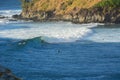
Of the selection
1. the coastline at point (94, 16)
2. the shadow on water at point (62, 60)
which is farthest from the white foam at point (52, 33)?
the coastline at point (94, 16)

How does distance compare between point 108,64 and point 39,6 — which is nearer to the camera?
point 108,64

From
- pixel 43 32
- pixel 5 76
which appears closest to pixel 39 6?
pixel 43 32

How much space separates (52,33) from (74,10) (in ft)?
85.1

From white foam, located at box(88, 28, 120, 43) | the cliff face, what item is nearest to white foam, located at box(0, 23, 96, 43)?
white foam, located at box(88, 28, 120, 43)

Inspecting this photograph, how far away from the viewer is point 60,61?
57312 millimetres

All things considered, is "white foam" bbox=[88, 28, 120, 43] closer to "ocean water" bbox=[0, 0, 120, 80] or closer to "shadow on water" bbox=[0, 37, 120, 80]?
"ocean water" bbox=[0, 0, 120, 80]

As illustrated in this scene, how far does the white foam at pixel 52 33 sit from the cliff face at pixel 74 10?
20.6 feet

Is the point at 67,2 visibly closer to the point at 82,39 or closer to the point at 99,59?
the point at 82,39

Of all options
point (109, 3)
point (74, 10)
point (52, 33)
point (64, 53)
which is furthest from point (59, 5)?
point (64, 53)

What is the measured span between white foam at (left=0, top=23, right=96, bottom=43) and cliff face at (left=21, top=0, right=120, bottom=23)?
6275mm

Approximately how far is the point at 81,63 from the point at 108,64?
274cm

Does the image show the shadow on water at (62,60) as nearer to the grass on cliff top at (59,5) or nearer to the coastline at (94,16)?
the coastline at (94,16)

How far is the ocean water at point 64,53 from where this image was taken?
5016cm

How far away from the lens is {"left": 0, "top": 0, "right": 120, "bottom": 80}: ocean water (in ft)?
165
